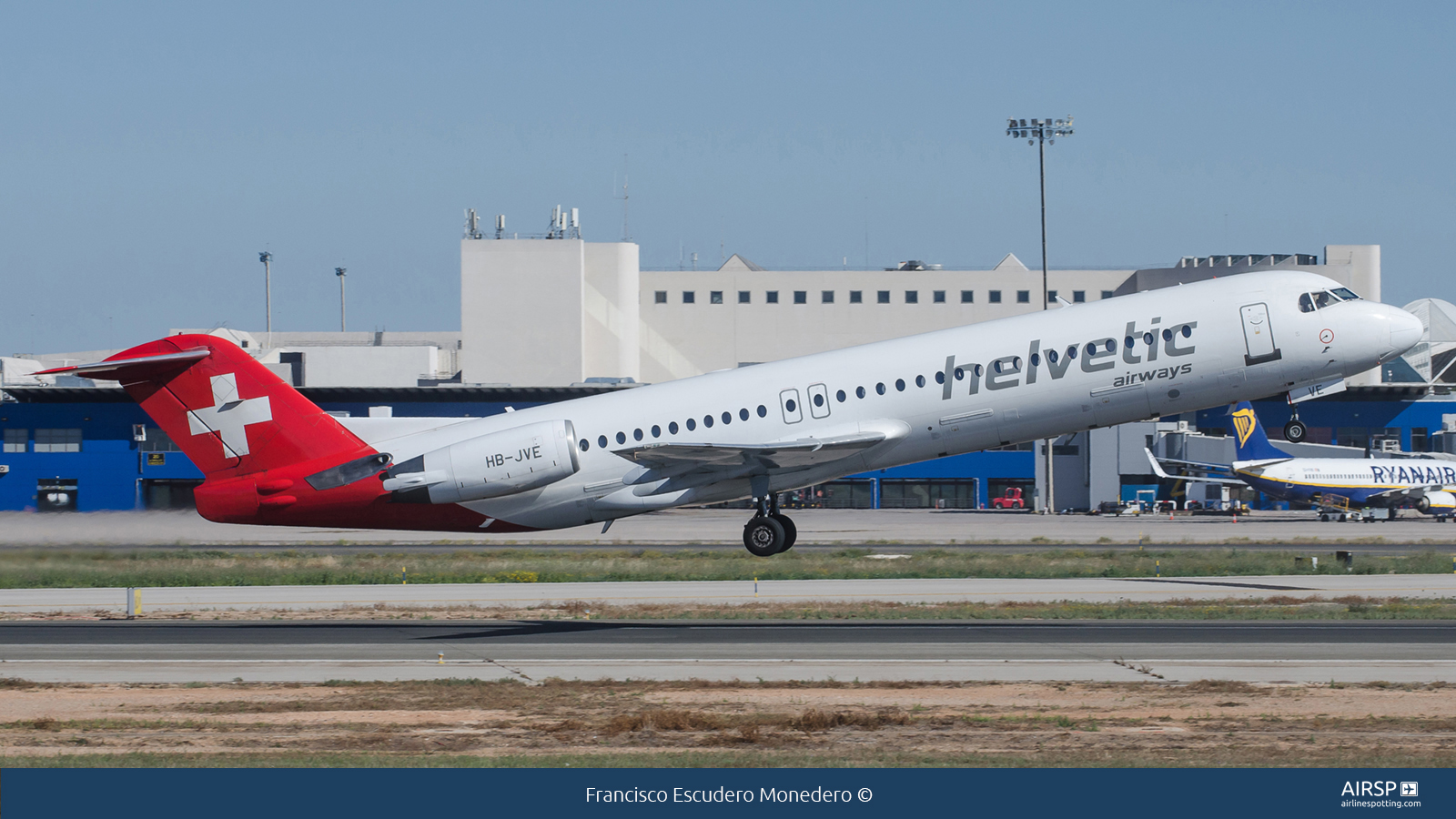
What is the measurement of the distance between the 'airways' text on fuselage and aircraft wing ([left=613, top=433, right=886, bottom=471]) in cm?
257

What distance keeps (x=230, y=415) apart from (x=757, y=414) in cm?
1230

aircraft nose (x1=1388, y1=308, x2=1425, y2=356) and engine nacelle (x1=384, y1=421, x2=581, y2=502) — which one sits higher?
aircraft nose (x1=1388, y1=308, x2=1425, y2=356)

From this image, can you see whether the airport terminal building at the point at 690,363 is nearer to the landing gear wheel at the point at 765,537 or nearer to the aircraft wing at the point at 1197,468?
the aircraft wing at the point at 1197,468

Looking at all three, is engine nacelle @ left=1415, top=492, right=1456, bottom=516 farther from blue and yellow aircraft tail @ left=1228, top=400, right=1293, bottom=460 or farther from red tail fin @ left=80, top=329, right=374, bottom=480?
red tail fin @ left=80, top=329, right=374, bottom=480

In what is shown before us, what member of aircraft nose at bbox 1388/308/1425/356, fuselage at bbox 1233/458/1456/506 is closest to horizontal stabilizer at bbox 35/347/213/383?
aircraft nose at bbox 1388/308/1425/356

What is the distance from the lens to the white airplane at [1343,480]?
81562 mm

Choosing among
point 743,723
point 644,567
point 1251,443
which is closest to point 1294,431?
point 743,723

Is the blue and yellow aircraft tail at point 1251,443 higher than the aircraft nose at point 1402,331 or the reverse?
the reverse

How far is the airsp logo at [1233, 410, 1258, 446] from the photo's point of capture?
83562mm

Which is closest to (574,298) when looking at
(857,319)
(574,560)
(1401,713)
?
(857,319)

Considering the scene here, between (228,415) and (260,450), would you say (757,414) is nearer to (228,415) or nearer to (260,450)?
(260,450)

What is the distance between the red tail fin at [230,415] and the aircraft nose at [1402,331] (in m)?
22.7

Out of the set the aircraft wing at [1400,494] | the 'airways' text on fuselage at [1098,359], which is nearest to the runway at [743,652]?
the 'airways' text on fuselage at [1098,359]

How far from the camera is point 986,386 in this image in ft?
96.8
